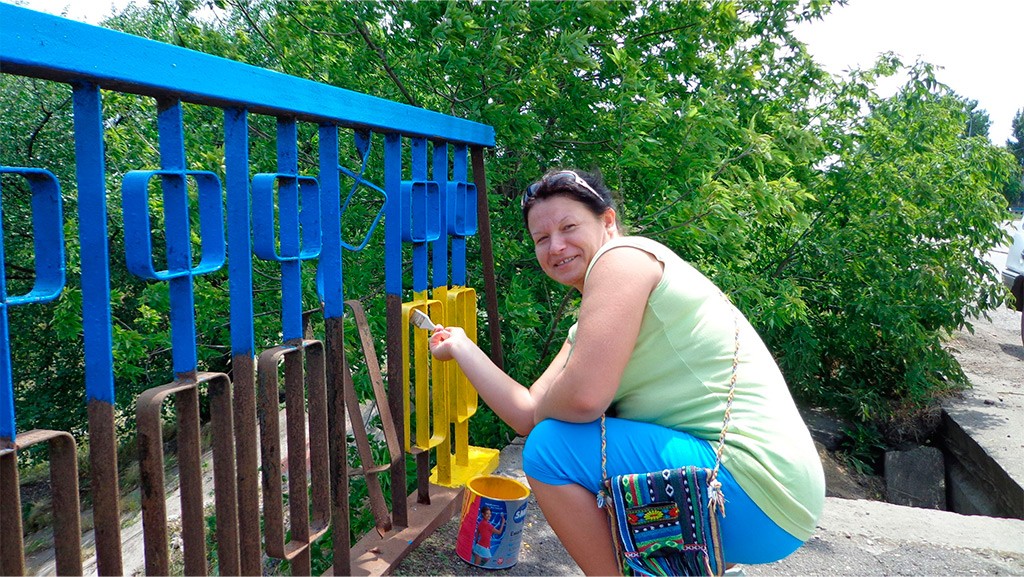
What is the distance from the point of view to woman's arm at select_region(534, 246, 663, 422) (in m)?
1.82

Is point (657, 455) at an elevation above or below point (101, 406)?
below

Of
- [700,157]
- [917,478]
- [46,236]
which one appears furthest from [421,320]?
[917,478]

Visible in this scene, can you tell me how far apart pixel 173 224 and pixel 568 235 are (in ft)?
3.39

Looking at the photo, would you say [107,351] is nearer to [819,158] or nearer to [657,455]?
[657,455]

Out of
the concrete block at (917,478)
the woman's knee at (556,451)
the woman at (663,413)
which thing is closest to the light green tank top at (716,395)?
the woman at (663,413)

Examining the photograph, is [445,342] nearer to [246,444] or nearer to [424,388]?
[424,388]

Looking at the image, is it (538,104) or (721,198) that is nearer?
(721,198)

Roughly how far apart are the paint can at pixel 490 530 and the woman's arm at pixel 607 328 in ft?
2.29

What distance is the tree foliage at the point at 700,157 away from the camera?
3.49 meters

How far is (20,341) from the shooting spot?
8.41m

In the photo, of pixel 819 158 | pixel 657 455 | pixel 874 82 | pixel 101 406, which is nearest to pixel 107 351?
pixel 101 406

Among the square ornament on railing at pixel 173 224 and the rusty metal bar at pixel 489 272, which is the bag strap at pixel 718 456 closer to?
the square ornament on railing at pixel 173 224

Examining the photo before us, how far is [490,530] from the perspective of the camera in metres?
2.46

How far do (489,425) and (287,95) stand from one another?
2.59 metres
